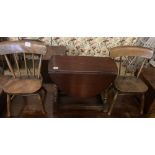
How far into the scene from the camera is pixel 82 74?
1652 mm

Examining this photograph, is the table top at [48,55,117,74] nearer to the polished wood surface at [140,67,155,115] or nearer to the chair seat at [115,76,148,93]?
the chair seat at [115,76,148,93]

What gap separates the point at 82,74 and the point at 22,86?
2.21 feet

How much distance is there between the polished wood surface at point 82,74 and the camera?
1.66 meters

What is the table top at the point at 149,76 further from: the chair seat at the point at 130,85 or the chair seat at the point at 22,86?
the chair seat at the point at 22,86

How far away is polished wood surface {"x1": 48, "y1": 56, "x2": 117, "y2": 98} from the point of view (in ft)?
5.44

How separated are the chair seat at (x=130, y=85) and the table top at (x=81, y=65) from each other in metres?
0.30

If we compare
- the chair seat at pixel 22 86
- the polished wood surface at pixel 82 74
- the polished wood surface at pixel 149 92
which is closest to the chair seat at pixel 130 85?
the polished wood surface at pixel 149 92

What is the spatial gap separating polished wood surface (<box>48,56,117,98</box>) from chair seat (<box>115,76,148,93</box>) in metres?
0.27

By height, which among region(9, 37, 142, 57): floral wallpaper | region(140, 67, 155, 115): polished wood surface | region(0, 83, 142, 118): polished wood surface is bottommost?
region(0, 83, 142, 118): polished wood surface

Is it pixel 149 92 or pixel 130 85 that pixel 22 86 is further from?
pixel 149 92

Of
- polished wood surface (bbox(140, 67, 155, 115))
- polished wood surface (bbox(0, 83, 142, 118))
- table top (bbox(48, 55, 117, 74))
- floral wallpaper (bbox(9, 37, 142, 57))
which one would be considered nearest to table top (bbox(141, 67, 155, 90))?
polished wood surface (bbox(140, 67, 155, 115))
